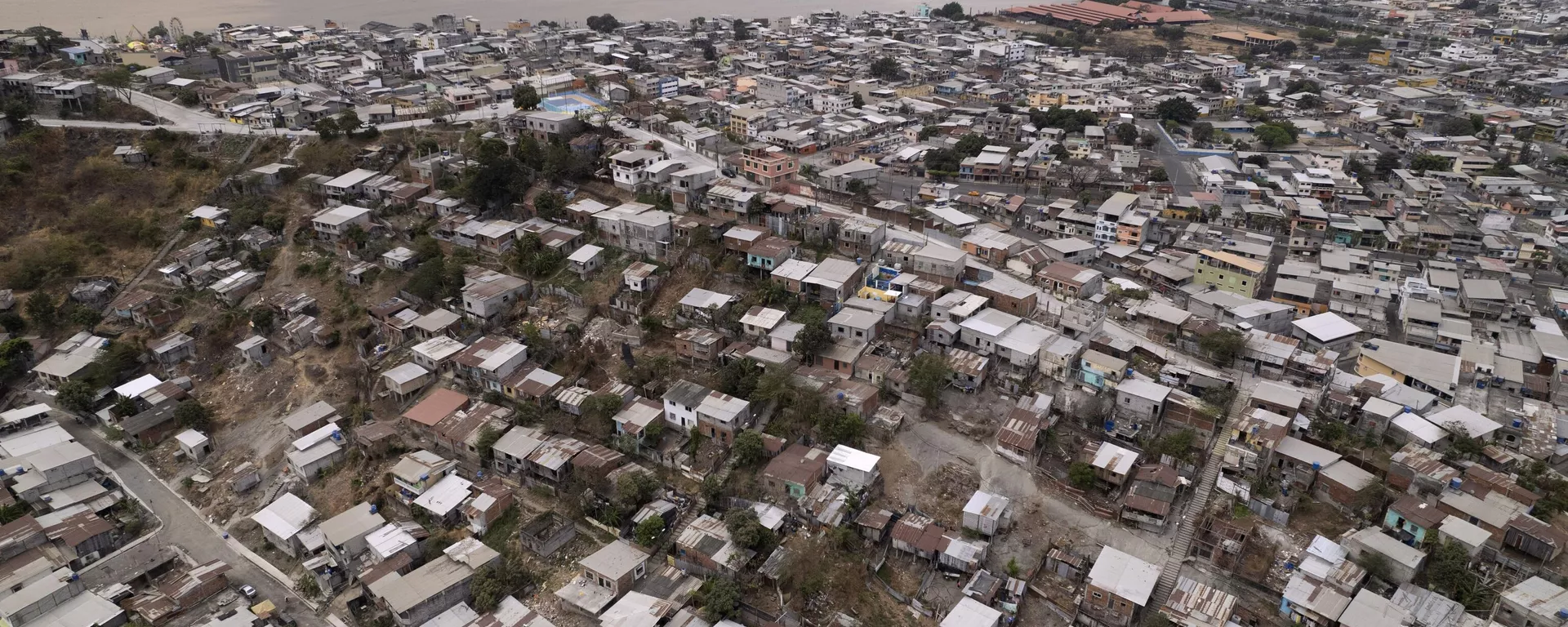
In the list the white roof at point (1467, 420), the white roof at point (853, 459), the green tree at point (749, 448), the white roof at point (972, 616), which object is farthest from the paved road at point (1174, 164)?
the white roof at point (972, 616)

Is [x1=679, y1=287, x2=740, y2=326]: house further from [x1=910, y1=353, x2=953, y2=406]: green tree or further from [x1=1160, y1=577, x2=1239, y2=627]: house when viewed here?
[x1=1160, y1=577, x2=1239, y2=627]: house

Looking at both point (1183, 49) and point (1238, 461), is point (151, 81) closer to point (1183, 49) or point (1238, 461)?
point (1238, 461)

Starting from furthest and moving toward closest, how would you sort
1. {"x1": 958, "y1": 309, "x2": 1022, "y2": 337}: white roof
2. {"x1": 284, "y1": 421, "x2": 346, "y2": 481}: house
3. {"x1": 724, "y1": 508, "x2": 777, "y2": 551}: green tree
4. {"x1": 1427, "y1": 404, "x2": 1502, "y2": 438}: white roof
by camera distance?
1. {"x1": 958, "y1": 309, "x2": 1022, "y2": 337}: white roof
2. {"x1": 284, "y1": 421, "x2": 346, "y2": 481}: house
3. {"x1": 1427, "y1": 404, "x2": 1502, "y2": 438}: white roof
4. {"x1": 724, "y1": 508, "x2": 777, "y2": 551}: green tree

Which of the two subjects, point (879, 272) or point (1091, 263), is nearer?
point (879, 272)

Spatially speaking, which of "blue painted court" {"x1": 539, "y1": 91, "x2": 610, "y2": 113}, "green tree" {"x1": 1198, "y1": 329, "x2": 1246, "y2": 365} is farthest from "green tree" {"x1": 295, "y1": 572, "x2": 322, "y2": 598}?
"blue painted court" {"x1": 539, "y1": 91, "x2": 610, "y2": 113}

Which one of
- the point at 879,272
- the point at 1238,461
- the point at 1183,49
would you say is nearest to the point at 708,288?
the point at 879,272
